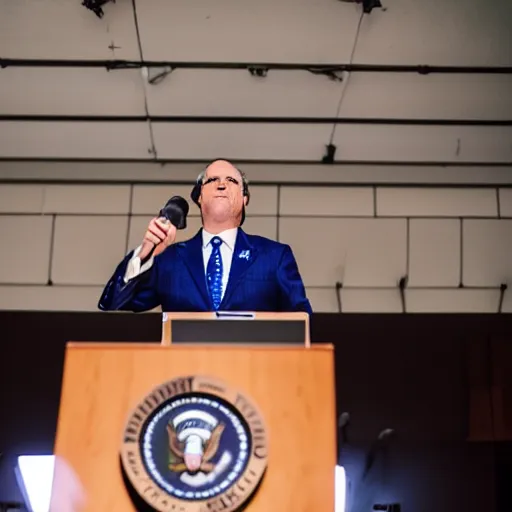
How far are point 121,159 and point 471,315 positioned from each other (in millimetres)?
2186

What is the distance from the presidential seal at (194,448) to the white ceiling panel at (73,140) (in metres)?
3.24

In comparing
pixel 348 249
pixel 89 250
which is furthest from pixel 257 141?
pixel 89 250

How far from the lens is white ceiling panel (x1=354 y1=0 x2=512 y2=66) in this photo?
3867mm

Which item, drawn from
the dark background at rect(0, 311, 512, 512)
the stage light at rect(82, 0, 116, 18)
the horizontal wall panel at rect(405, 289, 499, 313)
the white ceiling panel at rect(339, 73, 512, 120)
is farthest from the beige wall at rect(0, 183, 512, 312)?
the stage light at rect(82, 0, 116, 18)

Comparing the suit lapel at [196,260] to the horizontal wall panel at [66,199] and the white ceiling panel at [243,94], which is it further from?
the horizontal wall panel at [66,199]

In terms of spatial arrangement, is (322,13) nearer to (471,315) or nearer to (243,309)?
(471,315)

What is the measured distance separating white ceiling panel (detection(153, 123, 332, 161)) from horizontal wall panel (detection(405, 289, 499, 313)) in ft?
3.23

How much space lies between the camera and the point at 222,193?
2287 mm

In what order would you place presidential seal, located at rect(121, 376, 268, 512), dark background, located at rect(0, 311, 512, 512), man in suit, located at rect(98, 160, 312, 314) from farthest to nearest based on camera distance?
dark background, located at rect(0, 311, 512, 512), man in suit, located at rect(98, 160, 312, 314), presidential seal, located at rect(121, 376, 268, 512)

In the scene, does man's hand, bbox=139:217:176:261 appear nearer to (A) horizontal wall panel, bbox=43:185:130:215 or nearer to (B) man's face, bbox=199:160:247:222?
(B) man's face, bbox=199:160:247:222

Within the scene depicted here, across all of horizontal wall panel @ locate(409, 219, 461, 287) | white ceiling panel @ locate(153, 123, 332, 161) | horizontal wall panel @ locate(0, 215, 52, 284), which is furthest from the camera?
horizontal wall panel @ locate(0, 215, 52, 284)

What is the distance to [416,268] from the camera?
181 inches

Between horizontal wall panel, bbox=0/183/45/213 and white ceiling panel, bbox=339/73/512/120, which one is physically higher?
white ceiling panel, bbox=339/73/512/120

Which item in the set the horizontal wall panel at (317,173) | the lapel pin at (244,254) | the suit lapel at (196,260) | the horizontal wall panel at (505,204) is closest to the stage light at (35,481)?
the suit lapel at (196,260)
